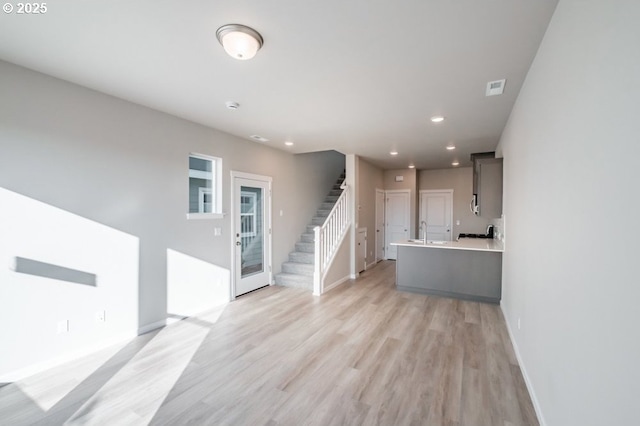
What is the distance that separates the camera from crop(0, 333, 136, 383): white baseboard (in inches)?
96.7

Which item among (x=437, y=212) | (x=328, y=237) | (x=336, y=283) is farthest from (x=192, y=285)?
(x=437, y=212)

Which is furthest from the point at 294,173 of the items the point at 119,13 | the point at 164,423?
the point at 164,423

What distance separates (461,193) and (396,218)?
76.5 inches

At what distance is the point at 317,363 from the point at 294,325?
975 millimetres

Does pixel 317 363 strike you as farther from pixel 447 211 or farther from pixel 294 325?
pixel 447 211

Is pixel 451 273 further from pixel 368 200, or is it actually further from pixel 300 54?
pixel 300 54

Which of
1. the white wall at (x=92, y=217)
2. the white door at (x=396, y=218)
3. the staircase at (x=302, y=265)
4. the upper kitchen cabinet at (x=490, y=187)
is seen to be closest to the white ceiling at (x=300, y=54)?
the white wall at (x=92, y=217)

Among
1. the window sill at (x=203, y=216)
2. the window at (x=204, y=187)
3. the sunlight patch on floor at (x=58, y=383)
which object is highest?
the window at (x=204, y=187)

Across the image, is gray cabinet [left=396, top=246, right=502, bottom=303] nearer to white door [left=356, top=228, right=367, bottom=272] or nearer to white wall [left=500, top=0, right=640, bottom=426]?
white door [left=356, top=228, right=367, bottom=272]

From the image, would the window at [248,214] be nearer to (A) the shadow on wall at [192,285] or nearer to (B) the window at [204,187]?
(B) the window at [204,187]

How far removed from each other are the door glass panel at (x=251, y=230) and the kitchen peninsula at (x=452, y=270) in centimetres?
268

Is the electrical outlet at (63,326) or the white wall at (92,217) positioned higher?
the white wall at (92,217)

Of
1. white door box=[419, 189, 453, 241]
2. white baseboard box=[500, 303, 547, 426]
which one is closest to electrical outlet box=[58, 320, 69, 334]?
white baseboard box=[500, 303, 547, 426]

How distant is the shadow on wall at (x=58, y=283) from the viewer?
8.07ft
